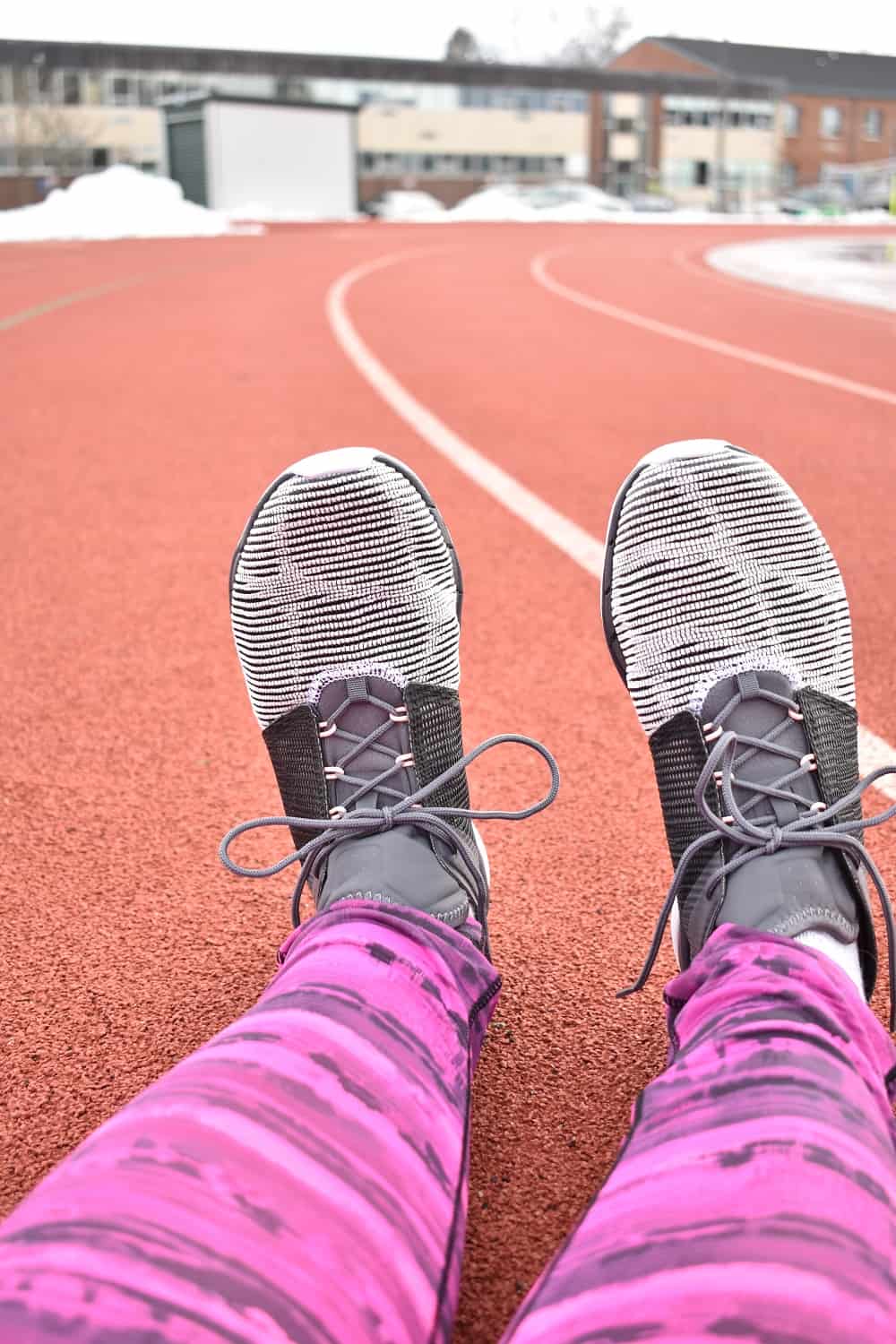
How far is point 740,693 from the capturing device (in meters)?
1.55

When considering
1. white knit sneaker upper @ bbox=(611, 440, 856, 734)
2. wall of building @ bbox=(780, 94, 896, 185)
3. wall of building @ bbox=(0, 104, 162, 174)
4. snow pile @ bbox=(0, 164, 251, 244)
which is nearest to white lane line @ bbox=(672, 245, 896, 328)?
white knit sneaker upper @ bbox=(611, 440, 856, 734)

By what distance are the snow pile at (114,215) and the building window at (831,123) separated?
133 feet

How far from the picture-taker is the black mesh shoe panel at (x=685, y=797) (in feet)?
4.48

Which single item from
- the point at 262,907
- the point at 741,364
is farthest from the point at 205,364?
the point at 262,907

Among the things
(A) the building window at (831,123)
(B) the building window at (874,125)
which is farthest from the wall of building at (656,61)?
(B) the building window at (874,125)

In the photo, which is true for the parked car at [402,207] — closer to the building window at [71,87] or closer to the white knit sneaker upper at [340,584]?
the building window at [71,87]

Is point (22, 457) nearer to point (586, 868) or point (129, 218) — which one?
point (586, 868)

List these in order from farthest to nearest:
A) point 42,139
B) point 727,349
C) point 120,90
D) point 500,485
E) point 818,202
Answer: point 120,90
point 42,139
point 818,202
point 727,349
point 500,485

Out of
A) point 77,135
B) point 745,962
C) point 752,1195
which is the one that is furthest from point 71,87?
point 752,1195

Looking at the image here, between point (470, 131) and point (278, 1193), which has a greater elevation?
point (470, 131)

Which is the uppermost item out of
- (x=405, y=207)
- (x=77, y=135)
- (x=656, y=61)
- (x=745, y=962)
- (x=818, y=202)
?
(x=656, y=61)

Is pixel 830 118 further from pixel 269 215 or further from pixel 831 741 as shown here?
pixel 831 741

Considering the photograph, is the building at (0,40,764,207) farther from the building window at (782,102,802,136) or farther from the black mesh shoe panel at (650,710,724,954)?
the black mesh shoe panel at (650,710,724,954)

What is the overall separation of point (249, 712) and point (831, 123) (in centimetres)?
6488
